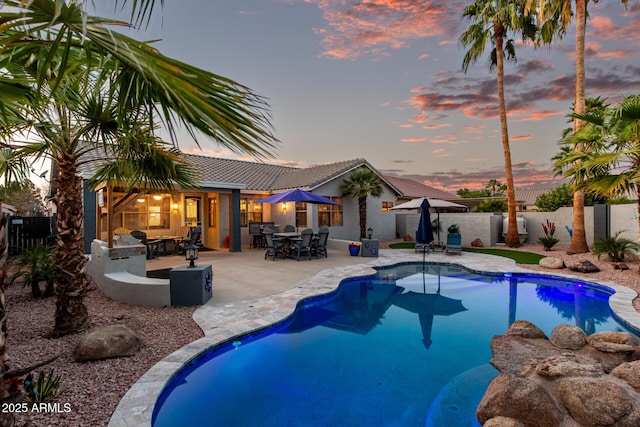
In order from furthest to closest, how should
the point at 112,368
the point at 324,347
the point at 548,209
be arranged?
1. the point at 548,209
2. the point at 324,347
3. the point at 112,368

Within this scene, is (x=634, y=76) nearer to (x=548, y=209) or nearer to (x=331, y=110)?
(x=548, y=209)

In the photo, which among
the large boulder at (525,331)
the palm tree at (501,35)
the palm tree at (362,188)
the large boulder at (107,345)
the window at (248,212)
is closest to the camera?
the large boulder at (107,345)

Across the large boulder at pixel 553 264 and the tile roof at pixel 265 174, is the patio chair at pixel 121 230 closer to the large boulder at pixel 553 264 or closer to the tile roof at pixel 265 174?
the tile roof at pixel 265 174

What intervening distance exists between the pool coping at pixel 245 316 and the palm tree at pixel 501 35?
5.84m

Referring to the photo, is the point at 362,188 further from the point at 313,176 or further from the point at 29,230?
the point at 29,230

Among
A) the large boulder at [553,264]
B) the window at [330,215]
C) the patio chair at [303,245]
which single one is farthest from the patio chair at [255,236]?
the large boulder at [553,264]

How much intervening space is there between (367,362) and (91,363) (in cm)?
408

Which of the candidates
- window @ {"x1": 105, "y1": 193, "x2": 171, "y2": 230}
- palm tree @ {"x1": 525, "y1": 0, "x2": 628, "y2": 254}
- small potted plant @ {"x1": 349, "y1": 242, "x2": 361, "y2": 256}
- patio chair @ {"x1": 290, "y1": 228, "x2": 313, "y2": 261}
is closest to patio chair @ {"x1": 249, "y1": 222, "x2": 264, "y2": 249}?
patio chair @ {"x1": 290, "y1": 228, "x2": 313, "y2": 261}

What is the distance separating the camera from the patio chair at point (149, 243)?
12.6m

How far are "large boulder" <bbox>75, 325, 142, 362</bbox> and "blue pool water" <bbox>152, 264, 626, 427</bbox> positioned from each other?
972 millimetres

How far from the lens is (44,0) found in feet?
5.58

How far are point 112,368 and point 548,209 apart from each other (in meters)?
26.6

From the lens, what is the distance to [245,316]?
6426mm

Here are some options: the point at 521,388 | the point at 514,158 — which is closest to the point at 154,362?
the point at 521,388
